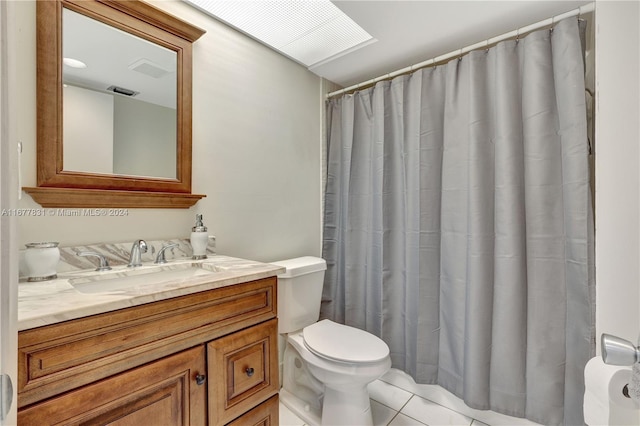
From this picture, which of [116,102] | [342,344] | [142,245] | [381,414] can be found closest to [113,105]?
[116,102]

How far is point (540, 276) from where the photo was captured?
139 centimetres

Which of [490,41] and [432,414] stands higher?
[490,41]

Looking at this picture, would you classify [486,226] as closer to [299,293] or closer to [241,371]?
[299,293]

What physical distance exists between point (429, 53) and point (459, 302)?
1.48 meters

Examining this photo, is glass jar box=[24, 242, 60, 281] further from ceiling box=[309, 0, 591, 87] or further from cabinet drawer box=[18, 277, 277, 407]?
ceiling box=[309, 0, 591, 87]

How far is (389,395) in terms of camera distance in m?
1.83

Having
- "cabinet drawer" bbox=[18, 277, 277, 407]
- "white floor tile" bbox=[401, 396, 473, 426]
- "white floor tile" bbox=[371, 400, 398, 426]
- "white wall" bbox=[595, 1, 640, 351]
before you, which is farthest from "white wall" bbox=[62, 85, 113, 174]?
"white floor tile" bbox=[401, 396, 473, 426]

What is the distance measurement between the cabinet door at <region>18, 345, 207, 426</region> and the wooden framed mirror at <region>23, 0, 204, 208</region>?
72cm

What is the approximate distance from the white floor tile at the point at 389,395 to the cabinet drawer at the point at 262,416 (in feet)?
2.74

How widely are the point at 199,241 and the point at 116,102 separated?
68 cm

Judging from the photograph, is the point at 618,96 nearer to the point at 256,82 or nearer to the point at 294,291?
the point at 294,291

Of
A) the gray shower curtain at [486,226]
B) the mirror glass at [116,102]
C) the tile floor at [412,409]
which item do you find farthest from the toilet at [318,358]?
the mirror glass at [116,102]

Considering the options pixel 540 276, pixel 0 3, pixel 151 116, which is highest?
pixel 151 116

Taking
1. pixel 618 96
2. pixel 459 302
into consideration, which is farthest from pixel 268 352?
pixel 618 96
